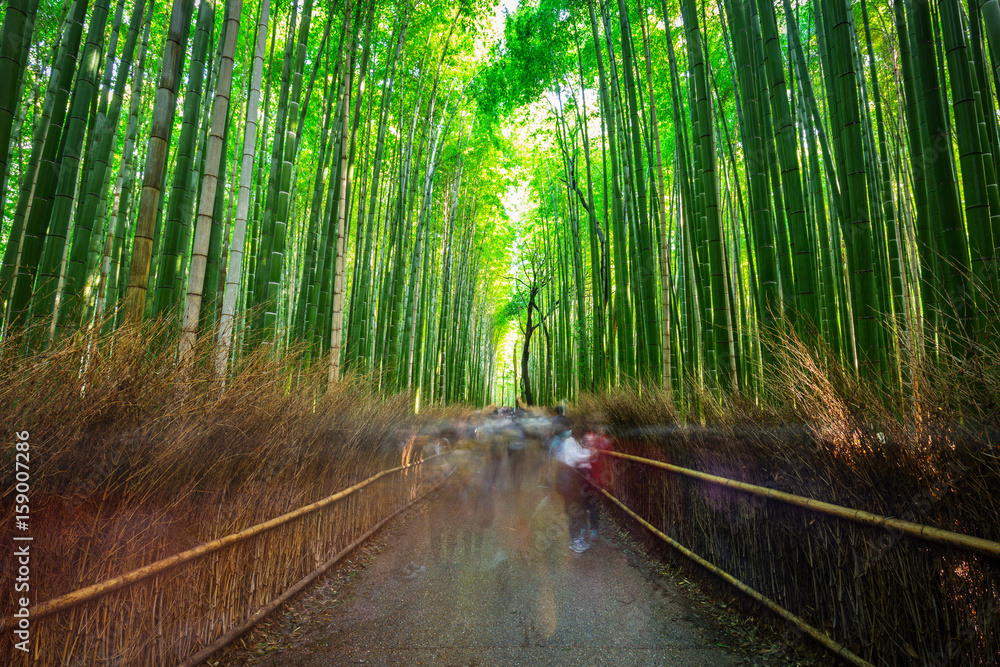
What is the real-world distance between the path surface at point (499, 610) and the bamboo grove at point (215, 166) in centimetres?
128

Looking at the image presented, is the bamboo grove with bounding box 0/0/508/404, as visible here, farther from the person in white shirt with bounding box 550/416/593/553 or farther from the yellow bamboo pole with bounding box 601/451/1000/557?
the yellow bamboo pole with bounding box 601/451/1000/557

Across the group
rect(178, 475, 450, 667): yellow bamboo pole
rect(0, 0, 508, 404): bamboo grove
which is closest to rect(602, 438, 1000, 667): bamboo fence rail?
rect(178, 475, 450, 667): yellow bamboo pole

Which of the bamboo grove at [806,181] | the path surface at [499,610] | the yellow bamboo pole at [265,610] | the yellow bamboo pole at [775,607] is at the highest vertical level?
the bamboo grove at [806,181]

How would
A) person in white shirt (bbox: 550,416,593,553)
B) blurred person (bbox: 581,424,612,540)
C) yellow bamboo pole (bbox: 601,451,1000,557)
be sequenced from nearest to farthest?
yellow bamboo pole (bbox: 601,451,1000,557) < person in white shirt (bbox: 550,416,593,553) < blurred person (bbox: 581,424,612,540)

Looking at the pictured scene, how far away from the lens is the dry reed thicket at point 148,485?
1153 mm

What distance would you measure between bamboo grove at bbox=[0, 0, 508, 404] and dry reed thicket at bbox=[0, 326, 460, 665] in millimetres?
157

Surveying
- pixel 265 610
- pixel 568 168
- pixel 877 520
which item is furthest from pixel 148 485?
pixel 568 168

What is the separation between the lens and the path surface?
5.80 feet

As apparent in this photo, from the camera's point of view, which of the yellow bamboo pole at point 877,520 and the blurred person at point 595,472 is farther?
the blurred person at point 595,472

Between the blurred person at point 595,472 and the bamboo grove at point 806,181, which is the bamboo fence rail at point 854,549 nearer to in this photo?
the bamboo grove at point 806,181

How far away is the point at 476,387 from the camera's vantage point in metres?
17.3

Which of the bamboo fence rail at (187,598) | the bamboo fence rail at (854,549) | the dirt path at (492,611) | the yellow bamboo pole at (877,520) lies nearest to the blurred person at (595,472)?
the dirt path at (492,611)

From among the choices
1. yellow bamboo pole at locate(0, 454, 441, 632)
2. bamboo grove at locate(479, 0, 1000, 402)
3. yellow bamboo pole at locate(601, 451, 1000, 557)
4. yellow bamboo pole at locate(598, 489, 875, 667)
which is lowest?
yellow bamboo pole at locate(598, 489, 875, 667)

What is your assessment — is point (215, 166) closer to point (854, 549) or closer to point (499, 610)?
point (499, 610)
